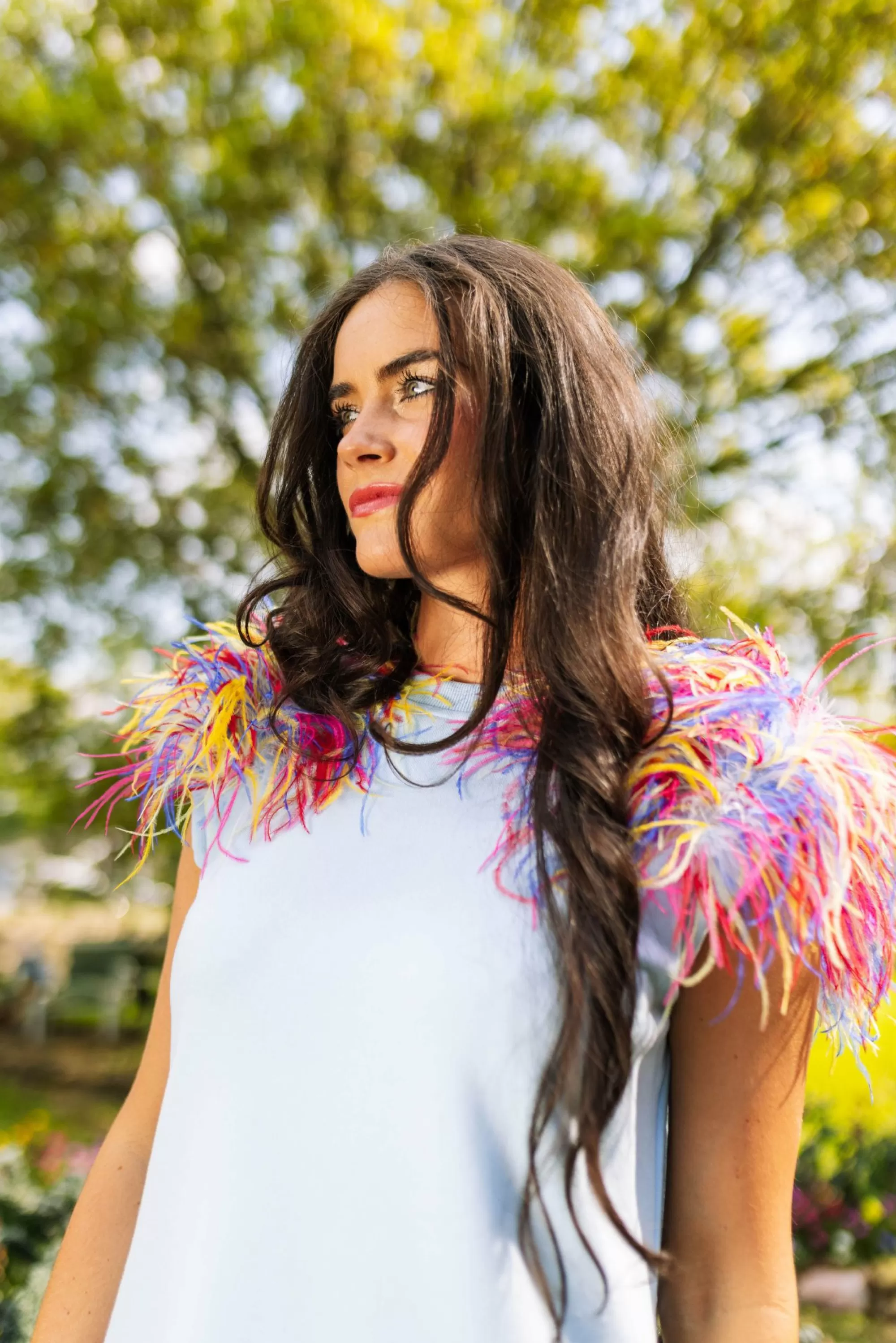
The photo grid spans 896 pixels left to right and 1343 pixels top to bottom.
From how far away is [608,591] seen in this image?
1420mm

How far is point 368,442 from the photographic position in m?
1.54

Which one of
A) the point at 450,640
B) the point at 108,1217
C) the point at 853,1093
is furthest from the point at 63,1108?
the point at 450,640

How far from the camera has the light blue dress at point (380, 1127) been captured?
45.9 inches

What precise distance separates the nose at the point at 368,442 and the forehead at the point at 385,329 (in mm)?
76

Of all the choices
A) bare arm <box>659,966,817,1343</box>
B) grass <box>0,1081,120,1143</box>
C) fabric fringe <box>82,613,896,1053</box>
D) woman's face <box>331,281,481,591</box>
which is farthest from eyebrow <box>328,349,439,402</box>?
grass <box>0,1081,120,1143</box>

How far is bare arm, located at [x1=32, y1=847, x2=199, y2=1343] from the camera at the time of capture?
4.56ft

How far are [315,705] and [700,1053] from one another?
2.26 ft

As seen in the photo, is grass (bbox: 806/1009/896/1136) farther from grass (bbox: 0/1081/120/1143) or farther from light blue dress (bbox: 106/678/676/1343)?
grass (bbox: 0/1081/120/1143)

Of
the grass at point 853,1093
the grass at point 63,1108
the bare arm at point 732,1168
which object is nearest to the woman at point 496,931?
the bare arm at point 732,1168

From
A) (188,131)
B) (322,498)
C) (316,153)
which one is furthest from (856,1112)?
(188,131)

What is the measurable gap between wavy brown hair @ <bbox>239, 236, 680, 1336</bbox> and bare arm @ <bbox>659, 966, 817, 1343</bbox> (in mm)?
101

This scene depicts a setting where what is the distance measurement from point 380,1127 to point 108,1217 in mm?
470

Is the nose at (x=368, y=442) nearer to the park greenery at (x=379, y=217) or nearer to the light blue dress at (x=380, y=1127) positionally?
the light blue dress at (x=380, y=1127)

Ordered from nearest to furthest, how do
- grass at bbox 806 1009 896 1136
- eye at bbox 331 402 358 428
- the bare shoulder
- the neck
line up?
1. the bare shoulder
2. the neck
3. eye at bbox 331 402 358 428
4. grass at bbox 806 1009 896 1136
